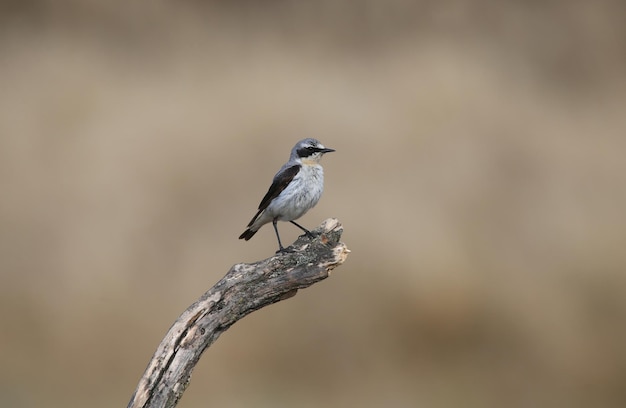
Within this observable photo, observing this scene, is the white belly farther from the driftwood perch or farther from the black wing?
the driftwood perch

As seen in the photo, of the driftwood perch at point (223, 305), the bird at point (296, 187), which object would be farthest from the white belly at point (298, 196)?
the driftwood perch at point (223, 305)

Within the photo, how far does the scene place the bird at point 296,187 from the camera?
15.9ft

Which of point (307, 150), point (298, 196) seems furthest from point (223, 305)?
point (307, 150)

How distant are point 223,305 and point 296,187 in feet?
3.43

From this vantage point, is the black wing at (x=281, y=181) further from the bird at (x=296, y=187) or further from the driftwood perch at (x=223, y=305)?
the driftwood perch at (x=223, y=305)

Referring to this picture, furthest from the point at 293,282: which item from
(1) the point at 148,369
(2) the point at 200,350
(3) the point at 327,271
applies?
(1) the point at 148,369

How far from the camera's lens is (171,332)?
3.94 metres

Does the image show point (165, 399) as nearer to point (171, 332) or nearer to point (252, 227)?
point (171, 332)

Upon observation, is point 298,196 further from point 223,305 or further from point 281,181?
point 223,305

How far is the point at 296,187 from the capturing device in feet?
15.9

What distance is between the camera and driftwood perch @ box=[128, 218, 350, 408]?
383 cm

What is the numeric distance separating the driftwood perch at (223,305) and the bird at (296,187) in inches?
18.8

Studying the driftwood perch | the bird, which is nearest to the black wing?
the bird

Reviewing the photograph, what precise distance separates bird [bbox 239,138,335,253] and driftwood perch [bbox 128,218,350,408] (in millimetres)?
479
